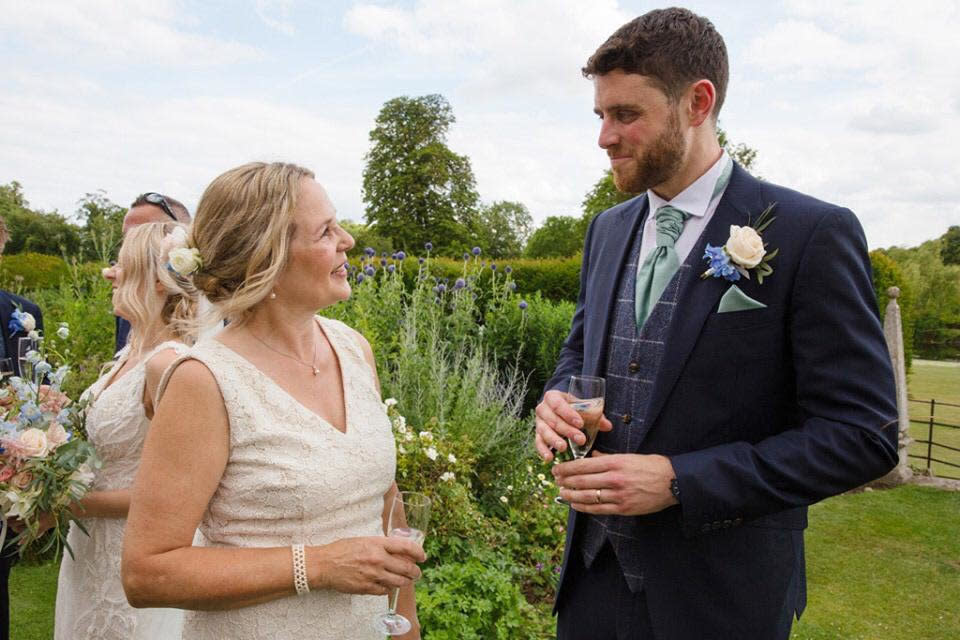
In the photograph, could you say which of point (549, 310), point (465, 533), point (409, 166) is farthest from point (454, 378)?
point (409, 166)

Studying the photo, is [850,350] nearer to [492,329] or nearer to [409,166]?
[492,329]

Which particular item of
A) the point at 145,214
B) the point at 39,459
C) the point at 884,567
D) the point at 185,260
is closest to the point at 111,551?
the point at 39,459

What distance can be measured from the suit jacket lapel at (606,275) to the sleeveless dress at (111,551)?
171cm

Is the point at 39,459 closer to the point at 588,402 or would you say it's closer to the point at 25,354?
the point at 25,354

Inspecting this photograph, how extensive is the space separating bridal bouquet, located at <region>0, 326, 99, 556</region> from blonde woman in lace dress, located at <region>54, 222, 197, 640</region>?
18cm

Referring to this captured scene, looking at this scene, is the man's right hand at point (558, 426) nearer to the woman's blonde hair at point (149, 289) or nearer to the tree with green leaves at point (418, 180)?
the woman's blonde hair at point (149, 289)

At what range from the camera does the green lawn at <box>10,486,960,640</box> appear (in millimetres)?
5348

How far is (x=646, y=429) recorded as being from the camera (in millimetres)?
1984

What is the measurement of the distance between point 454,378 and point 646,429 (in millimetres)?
3568

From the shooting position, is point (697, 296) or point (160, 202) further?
point (160, 202)

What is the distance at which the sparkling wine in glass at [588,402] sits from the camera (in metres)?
1.98

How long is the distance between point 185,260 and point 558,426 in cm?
127

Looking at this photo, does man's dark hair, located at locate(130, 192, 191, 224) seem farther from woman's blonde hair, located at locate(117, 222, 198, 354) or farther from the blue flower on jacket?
the blue flower on jacket

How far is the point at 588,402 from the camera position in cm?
198
